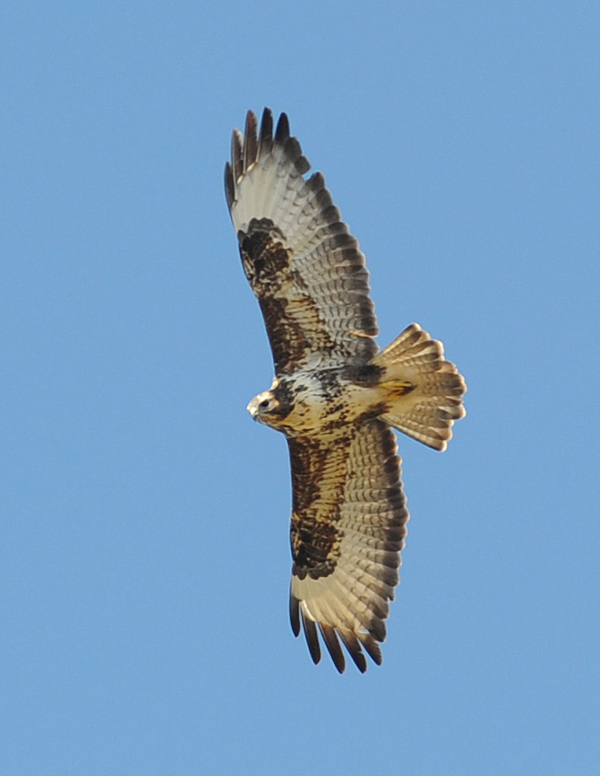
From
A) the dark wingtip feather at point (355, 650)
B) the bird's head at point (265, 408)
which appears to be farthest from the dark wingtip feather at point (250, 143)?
the dark wingtip feather at point (355, 650)

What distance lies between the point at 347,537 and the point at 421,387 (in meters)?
Result: 1.54

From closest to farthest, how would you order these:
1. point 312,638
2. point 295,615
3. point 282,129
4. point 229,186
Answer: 1. point 282,129
2. point 229,186
3. point 312,638
4. point 295,615

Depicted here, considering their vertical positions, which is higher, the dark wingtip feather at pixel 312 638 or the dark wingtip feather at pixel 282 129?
the dark wingtip feather at pixel 282 129

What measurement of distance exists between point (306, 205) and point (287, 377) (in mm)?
1313

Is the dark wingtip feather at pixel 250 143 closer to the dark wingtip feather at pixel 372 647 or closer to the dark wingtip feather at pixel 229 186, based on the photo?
the dark wingtip feather at pixel 229 186

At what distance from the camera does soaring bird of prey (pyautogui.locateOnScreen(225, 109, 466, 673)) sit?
12094mm

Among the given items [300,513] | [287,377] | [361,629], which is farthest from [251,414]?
[361,629]

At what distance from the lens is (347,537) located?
42.5 ft

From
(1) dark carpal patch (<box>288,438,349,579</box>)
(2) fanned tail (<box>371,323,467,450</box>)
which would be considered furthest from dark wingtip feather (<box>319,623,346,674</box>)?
(2) fanned tail (<box>371,323,467,450</box>)

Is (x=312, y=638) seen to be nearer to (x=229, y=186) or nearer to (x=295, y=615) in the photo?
(x=295, y=615)

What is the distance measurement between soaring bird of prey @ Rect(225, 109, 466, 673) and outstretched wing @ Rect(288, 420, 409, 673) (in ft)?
0.04

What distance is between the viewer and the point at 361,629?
12.8 meters

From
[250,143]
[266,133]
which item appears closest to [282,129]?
[266,133]

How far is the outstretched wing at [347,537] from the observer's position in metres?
Result: 12.6
